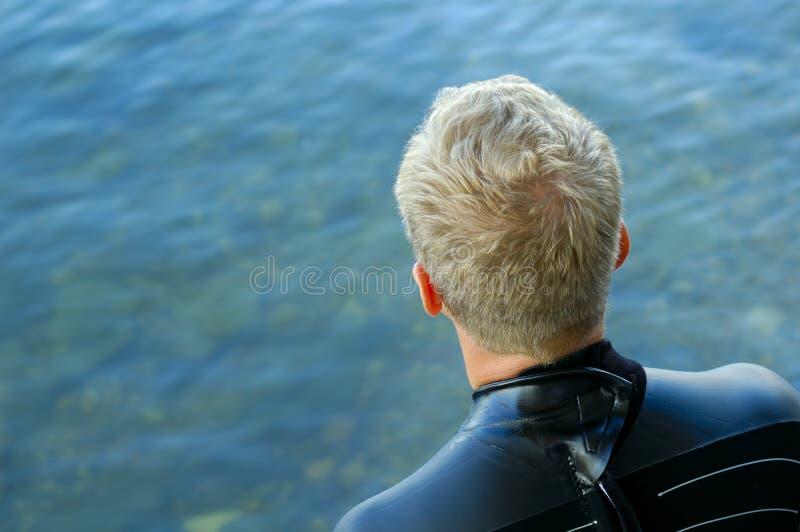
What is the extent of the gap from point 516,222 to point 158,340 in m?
3.27

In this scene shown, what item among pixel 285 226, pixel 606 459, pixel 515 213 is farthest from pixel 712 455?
pixel 285 226

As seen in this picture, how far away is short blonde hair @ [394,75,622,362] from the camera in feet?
5.32

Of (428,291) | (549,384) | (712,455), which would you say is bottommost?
(712,455)

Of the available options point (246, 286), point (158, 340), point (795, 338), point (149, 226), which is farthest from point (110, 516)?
point (795, 338)

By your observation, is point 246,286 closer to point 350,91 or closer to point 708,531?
point 350,91

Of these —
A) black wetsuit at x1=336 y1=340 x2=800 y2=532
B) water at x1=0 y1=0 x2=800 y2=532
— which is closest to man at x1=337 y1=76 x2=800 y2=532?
black wetsuit at x1=336 y1=340 x2=800 y2=532

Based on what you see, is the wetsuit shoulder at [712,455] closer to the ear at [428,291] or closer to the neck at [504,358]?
the neck at [504,358]

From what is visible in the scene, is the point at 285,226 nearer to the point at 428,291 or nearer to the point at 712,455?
the point at 428,291

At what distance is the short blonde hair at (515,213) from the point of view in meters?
1.62

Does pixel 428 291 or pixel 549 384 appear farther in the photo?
pixel 428 291

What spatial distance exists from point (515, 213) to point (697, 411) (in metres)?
0.56

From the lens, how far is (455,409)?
412 centimetres

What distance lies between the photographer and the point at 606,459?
1642 millimetres

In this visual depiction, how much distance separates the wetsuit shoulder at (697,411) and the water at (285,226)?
2.25 meters
